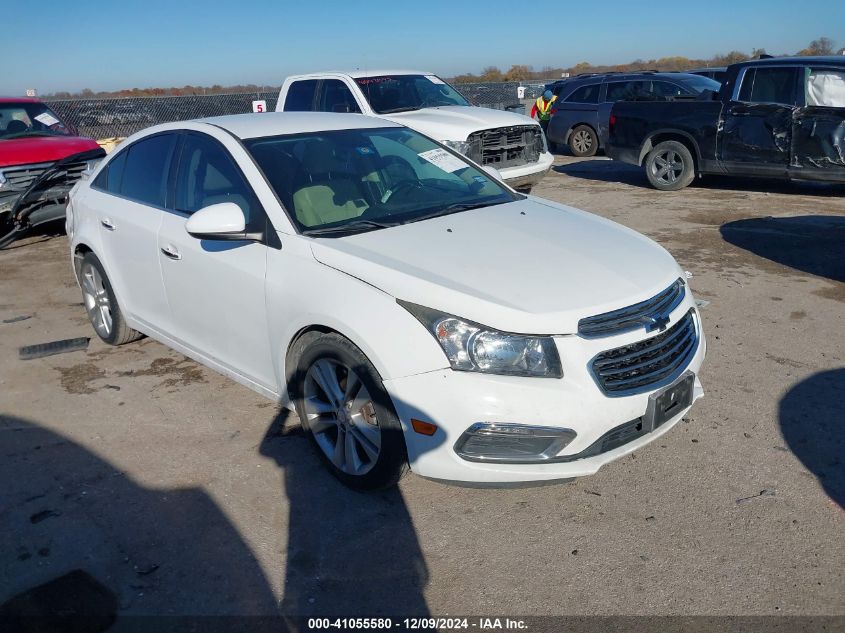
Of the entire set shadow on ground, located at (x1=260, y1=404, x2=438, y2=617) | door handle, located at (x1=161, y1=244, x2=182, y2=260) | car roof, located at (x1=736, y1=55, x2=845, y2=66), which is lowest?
shadow on ground, located at (x1=260, y1=404, x2=438, y2=617)

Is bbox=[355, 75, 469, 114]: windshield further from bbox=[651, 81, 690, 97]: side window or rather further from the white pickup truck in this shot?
bbox=[651, 81, 690, 97]: side window

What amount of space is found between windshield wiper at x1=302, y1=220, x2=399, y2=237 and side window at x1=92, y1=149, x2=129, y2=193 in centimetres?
216

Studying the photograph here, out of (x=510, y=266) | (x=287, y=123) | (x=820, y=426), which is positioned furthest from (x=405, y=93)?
(x=820, y=426)

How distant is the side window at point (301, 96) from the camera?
1077 centimetres

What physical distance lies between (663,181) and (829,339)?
22.5 feet

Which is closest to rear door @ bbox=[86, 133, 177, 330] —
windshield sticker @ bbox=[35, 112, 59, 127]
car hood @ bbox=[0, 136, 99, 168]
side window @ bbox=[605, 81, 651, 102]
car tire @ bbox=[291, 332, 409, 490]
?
car tire @ bbox=[291, 332, 409, 490]

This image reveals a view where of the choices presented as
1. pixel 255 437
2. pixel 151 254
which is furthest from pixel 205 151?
pixel 255 437

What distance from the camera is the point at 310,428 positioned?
3699mm

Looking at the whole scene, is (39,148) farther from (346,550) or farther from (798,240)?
(798,240)

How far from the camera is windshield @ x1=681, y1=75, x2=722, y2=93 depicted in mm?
13648

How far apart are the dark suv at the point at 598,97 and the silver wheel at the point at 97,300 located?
11.1 metres

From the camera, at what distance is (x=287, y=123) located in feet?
14.7

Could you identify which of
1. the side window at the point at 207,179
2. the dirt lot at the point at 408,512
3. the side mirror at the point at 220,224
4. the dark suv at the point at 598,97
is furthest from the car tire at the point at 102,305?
the dark suv at the point at 598,97

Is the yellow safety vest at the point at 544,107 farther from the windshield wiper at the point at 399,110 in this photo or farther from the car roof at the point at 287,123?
the car roof at the point at 287,123
